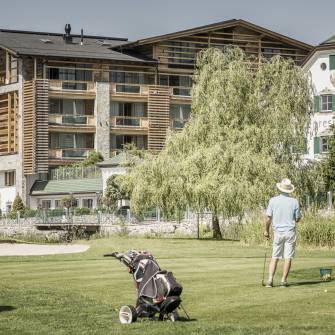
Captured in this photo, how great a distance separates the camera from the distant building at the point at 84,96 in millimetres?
78875

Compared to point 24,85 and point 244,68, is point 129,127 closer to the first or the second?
point 24,85

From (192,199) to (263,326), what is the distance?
1376 inches

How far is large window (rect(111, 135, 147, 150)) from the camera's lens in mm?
82562

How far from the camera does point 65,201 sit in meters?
73.0

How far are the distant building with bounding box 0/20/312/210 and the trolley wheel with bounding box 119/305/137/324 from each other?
2468 inches

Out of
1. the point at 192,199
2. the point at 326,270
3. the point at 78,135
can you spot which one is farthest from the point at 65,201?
the point at 326,270

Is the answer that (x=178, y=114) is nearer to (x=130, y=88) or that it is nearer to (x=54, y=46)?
(x=130, y=88)

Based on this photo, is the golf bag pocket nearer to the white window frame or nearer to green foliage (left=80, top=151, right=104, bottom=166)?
the white window frame

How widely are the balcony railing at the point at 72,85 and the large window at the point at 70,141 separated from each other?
3.71m

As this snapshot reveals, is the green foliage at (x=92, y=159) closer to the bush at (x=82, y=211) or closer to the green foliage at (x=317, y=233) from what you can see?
the bush at (x=82, y=211)

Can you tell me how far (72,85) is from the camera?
81125 millimetres

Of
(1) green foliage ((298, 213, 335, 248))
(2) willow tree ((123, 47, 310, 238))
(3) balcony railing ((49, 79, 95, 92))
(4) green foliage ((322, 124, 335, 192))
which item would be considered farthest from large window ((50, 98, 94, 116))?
(1) green foliage ((298, 213, 335, 248))

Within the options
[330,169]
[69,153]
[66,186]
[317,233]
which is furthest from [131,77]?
[317,233]

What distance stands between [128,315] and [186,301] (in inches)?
98.8
